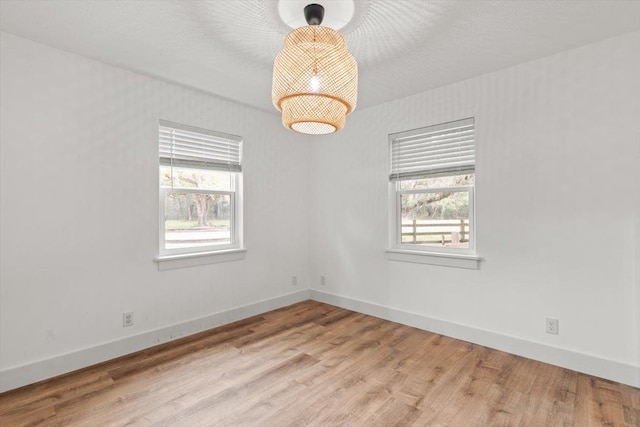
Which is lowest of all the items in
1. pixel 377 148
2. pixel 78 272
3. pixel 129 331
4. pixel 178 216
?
pixel 129 331

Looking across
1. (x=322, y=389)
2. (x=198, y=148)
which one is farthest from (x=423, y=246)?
(x=198, y=148)

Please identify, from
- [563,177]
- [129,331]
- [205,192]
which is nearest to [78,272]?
[129,331]

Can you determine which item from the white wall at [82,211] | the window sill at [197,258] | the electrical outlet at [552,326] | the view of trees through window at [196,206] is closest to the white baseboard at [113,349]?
the white wall at [82,211]

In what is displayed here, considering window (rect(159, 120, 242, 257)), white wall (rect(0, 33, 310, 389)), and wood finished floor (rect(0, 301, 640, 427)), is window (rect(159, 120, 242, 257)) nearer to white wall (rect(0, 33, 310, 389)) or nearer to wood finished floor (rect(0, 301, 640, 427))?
white wall (rect(0, 33, 310, 389))

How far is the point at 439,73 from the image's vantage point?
296 cm

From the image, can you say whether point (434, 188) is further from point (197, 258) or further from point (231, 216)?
point (197, 258)

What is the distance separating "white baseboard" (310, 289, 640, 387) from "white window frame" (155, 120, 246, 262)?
1.65m

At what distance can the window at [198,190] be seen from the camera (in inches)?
126

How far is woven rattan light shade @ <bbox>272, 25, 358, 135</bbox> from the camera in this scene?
1720 millimetres

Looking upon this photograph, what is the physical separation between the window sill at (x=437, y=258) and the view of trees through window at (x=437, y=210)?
0.51 ft

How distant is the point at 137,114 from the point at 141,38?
0.78 meters

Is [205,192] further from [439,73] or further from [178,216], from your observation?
[439,73]

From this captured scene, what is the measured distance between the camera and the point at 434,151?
340cm

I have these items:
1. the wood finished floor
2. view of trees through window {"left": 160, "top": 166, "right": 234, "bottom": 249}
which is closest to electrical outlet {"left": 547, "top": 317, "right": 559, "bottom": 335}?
the wood finished floor
